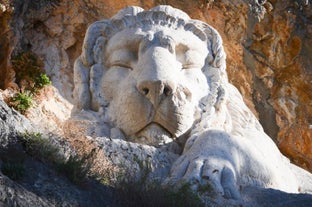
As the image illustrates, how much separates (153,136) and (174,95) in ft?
1.49

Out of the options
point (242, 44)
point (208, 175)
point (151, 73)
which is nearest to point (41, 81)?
point (242, 44)

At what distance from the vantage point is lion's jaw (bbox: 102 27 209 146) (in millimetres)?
9164

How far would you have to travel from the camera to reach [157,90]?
9125mm

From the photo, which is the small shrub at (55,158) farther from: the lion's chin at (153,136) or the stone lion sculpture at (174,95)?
the lion's chin at (153,136)

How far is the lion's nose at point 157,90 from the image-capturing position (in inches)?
359

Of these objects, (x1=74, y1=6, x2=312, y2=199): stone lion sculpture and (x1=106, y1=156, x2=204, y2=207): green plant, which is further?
(x1=74, y1=6, x2=312, y2=199): stone lion sculpture

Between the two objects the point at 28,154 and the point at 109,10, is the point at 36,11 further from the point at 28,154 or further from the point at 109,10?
the point at 28,154

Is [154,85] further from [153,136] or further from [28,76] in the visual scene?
[28,76]

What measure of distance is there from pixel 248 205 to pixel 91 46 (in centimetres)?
361

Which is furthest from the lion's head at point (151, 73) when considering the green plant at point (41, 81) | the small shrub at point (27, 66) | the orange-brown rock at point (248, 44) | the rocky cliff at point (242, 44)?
the small shrub at point (27, 66)

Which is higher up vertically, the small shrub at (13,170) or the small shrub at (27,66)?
the small shrub at (27,66)

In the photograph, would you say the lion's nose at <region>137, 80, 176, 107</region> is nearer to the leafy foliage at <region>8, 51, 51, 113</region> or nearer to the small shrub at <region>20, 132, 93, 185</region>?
the small shrub at <region>20, 132, 93, 185</region>

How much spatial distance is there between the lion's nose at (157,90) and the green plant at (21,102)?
648 cm

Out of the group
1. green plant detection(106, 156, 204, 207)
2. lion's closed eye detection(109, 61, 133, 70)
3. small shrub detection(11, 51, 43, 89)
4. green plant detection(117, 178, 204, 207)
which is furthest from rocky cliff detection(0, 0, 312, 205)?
green plant detection(117, 178, 204, 207)
